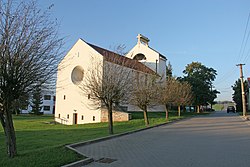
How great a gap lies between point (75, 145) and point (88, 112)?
30215mm

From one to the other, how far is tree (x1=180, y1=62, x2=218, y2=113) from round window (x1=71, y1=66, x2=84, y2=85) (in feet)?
89.0

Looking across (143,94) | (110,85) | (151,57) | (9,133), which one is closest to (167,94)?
(143,94)

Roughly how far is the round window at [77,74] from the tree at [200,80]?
27.1m

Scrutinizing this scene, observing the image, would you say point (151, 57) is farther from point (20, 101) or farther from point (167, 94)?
point (20, 101)

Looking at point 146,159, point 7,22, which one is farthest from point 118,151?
point 7,22

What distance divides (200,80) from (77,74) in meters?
31.2

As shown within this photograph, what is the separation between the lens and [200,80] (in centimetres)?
5934

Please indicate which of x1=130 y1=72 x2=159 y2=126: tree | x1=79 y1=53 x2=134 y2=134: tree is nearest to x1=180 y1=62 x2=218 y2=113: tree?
x1=130 y1=72 x2=159 y2=126: tree

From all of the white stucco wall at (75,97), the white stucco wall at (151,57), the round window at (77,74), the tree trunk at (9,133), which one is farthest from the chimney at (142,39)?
the tree trunk at (9,133)

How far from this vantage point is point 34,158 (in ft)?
24.3

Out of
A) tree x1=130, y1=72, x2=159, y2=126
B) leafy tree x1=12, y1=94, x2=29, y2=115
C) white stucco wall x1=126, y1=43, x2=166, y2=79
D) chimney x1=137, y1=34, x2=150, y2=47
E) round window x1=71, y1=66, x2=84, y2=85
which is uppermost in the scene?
chimney x1=137, y1=34, x2=150, y2=47

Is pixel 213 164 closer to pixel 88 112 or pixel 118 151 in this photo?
pixel 118 151

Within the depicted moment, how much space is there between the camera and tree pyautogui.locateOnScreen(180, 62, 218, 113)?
58031mm

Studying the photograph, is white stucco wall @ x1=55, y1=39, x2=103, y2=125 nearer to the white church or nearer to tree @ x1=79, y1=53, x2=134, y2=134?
the white church
